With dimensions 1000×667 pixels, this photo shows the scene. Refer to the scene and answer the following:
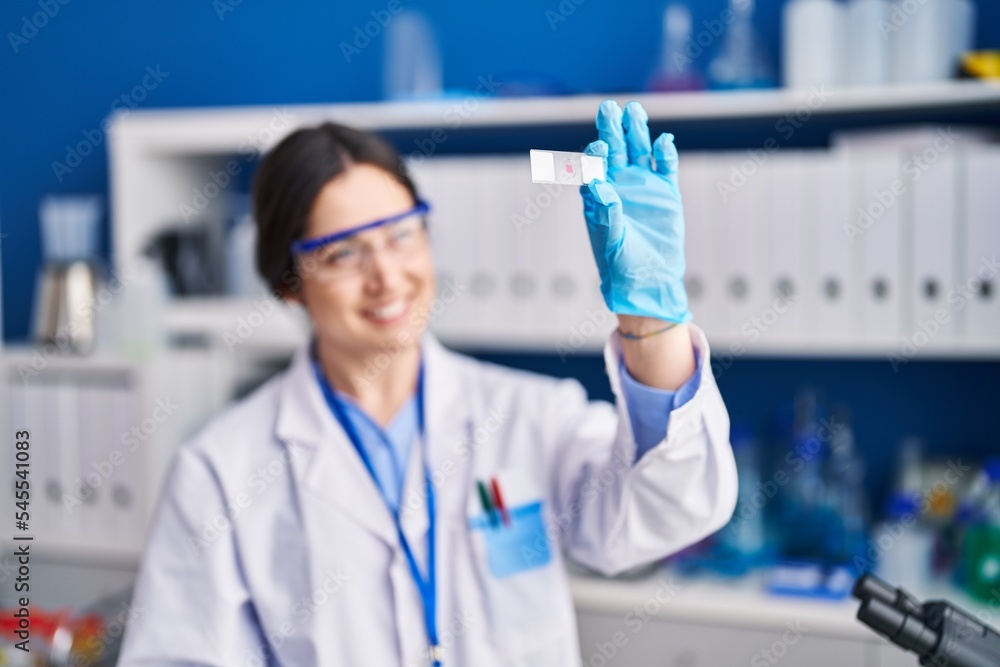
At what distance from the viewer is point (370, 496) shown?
1.42 m

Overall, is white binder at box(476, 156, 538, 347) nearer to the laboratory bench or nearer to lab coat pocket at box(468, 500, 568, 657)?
the laboratory bench

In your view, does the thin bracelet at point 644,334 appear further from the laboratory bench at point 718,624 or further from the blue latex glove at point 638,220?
the laboratory bench at point 718,624

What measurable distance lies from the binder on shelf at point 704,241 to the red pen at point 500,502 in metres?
0.66

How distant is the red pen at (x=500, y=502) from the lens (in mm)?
1406

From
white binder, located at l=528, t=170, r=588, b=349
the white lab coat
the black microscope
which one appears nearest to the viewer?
the black microscope

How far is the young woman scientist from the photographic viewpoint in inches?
53.2

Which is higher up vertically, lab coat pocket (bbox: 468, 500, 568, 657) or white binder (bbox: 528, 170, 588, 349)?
white binder (bbox: 528, 170, 588, 349)

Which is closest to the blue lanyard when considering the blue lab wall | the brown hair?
the brown hair

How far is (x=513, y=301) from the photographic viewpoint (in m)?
2.04

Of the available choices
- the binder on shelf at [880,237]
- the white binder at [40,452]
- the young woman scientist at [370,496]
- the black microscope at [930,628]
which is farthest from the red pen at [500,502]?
the white binder at [40,452]

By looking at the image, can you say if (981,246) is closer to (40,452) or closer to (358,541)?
(358,541)

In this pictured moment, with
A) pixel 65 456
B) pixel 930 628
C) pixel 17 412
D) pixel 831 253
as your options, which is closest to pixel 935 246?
pixel 831 253

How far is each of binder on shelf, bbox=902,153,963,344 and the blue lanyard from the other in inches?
37.4

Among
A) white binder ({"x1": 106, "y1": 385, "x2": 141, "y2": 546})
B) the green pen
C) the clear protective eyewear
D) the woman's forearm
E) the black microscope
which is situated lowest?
white binder ({"x1": 106, "y1": 385, "x2": 141, "y2": 546})
